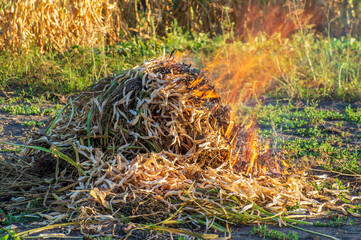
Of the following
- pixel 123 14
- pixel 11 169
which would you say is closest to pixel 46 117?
pixel 11 169

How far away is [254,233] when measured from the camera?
258cm

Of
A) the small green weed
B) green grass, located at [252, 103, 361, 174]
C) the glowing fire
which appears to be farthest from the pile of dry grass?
the small green weed

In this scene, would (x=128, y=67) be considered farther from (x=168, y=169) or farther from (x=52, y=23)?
(x=168, y=169)

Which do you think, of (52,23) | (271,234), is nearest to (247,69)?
(52,23)

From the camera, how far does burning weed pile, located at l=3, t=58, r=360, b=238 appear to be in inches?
109

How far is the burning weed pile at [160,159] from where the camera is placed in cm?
277

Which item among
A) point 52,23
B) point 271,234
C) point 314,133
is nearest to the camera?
point 271,234

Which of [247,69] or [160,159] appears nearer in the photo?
[160,159]

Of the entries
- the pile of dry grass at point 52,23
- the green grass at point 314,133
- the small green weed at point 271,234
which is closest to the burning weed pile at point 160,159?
the small green weed at point 271,234

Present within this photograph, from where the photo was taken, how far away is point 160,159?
316cm

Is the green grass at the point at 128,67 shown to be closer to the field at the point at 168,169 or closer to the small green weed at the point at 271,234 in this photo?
the field at the point at 168,169

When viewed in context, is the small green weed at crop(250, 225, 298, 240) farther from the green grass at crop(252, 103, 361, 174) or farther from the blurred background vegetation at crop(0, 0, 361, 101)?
the blurred background vegetation at crop(0, 0, 361, 101)

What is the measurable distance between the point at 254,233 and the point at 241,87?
4.56 m

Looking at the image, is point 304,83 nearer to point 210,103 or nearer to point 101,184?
point 210,103
